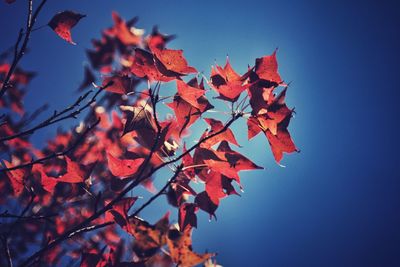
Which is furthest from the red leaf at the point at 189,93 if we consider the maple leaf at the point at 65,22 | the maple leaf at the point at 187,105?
the maple leaf at the point at 65,22

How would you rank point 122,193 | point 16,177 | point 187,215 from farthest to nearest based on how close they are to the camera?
1. point 16,177
2. point 187,215
3. point 122,193

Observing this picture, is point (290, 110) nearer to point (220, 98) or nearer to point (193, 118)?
Result: point (220, 98)

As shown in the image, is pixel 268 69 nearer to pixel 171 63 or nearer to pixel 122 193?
pixel 171 63

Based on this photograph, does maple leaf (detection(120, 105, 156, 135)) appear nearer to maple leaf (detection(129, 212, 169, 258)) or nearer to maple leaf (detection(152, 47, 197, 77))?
maple leaf (detection(152, 47, 197, 77))

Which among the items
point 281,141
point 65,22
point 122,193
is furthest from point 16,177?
point 281,141

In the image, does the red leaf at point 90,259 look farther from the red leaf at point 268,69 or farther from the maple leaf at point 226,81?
the red leaf at point 268,69

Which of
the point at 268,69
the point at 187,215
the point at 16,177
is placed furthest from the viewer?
the point at 16,177
